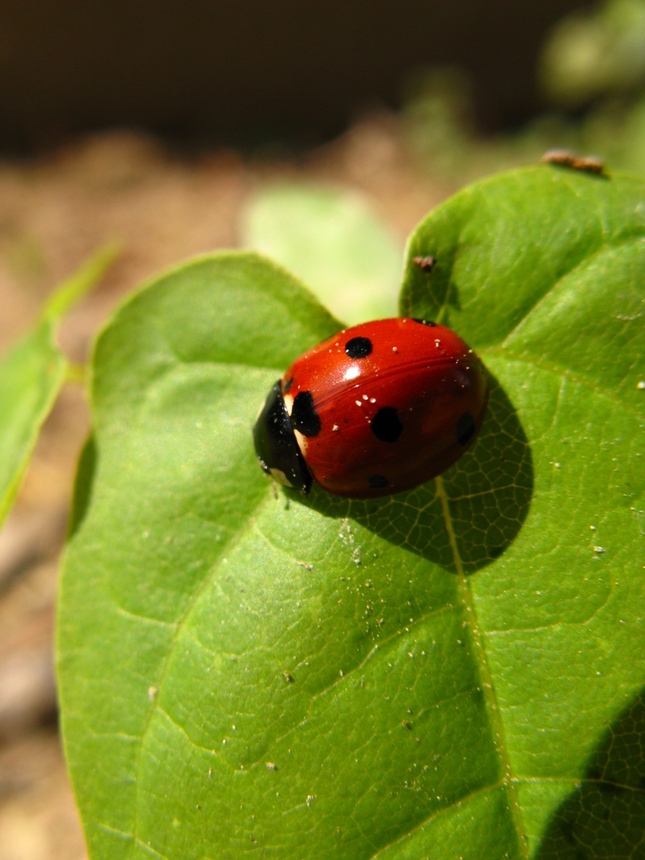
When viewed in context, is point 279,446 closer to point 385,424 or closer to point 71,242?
point 385,424

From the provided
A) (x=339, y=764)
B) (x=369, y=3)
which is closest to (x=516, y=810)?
(x=339, y=764)

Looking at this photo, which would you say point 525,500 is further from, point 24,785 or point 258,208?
point 24,785

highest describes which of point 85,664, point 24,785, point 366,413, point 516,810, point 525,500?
point 366,413

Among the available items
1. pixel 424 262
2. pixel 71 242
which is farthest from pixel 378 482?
pixel 71 242

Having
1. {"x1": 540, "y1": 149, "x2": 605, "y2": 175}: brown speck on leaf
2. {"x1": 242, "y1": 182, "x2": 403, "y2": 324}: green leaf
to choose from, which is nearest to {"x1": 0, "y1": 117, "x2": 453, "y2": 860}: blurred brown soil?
{"x1": 242, "y1": 182, "x2": 403, "y2": 324}: green leaf

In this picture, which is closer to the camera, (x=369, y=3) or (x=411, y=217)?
(x=411, y=217)

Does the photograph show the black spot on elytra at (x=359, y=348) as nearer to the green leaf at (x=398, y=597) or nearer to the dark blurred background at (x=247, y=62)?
→ the green leaf at (x=398, y=597)
